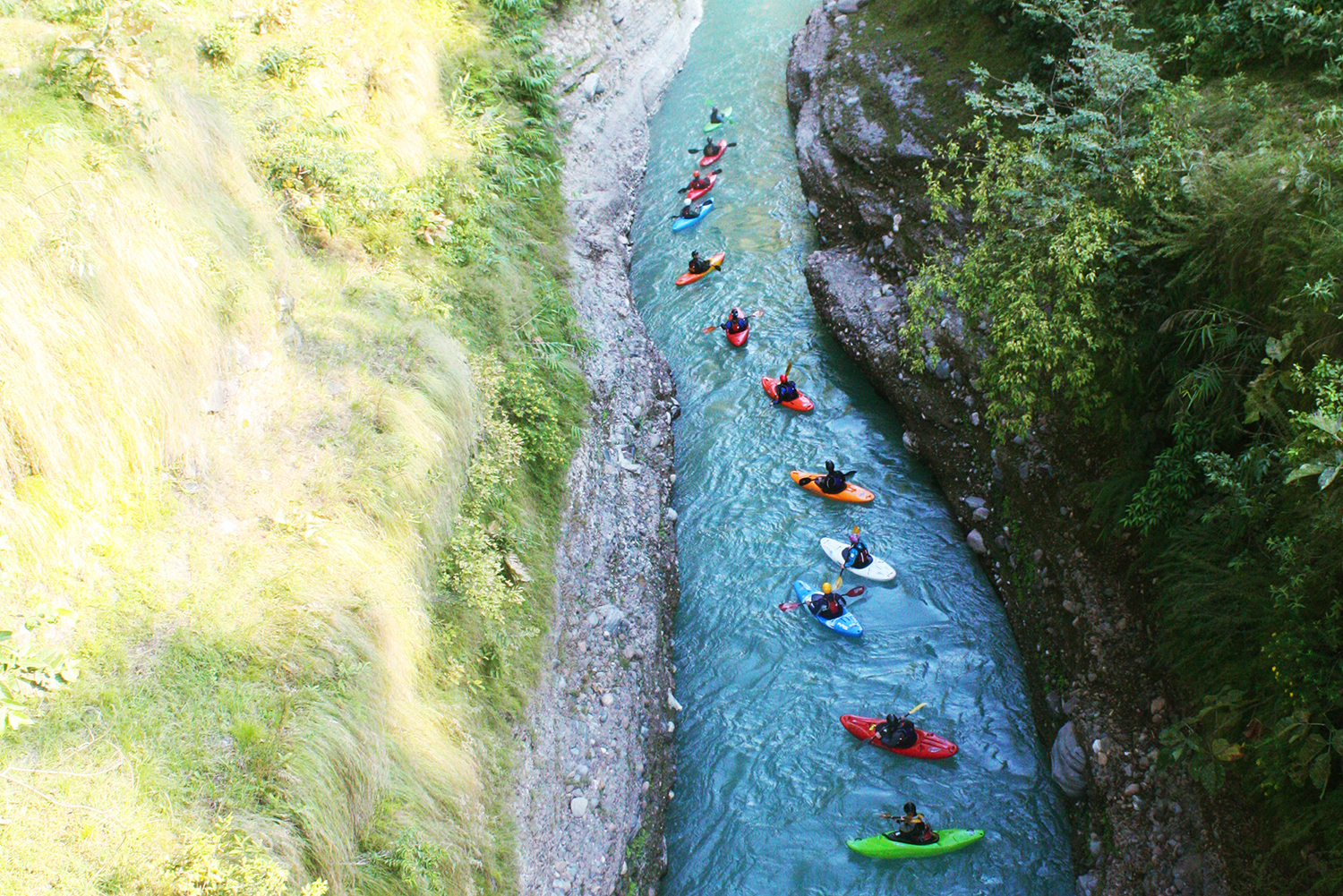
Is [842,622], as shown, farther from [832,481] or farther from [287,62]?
[287,62]

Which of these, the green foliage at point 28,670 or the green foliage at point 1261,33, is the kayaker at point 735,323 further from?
the green foliage at point 28,670

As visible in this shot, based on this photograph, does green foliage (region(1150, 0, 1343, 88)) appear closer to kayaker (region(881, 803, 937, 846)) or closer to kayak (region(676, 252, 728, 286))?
kayak (region(676, 252, 728, 286))

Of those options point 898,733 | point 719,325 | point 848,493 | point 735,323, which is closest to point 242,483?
point 898,733

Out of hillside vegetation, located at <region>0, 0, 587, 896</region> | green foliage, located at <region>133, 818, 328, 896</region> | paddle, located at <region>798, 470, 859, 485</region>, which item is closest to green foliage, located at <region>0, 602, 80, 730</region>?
hillside vegetation, located at <region>0, 0, 587, 896</region>

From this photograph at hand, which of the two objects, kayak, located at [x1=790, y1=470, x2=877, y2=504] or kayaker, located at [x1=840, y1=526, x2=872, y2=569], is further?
kayak, located at [x1=790, y1=470, x2=877, y2=504]

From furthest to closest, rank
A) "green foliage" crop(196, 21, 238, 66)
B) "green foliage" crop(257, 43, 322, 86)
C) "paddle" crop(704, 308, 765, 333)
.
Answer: "paddle" crop(704, 308, 765, 333)
"green foliage" crop(257, 43, 322, 86)
"green foliage" crop(196, 21, 238, 66)

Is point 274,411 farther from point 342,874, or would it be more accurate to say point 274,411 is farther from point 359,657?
point 342,874
